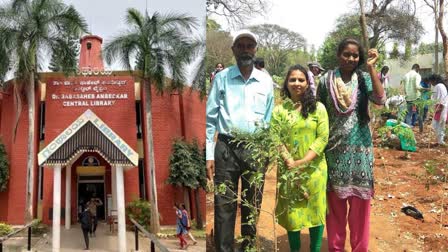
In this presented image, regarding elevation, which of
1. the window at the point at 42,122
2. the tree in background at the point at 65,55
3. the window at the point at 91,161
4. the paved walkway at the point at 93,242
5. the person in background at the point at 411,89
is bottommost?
the paved walkway at the point at 93,242

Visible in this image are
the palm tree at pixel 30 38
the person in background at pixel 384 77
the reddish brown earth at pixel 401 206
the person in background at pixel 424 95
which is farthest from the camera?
the person in background at pixel 424 95

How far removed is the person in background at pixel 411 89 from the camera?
9.30 ft

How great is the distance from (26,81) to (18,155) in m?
0.36

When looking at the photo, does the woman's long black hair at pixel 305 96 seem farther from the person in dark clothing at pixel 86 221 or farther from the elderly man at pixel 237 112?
the person in dark clothing at pixel 86 221

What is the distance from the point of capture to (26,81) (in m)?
2.59

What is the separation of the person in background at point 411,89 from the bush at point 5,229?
2.12m

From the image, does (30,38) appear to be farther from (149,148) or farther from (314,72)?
(314,72)

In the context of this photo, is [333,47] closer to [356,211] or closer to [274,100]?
[274,100]

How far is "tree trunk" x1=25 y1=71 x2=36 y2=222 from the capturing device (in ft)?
8.45

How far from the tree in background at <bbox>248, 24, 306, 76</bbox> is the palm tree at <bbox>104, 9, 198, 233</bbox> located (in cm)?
35

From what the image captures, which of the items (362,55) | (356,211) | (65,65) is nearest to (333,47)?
(362,55)

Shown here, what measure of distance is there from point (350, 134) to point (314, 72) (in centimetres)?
35

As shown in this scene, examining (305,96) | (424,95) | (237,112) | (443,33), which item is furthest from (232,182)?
(443,33)

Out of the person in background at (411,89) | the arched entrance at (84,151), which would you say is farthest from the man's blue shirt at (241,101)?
the person in background at (411,89)
